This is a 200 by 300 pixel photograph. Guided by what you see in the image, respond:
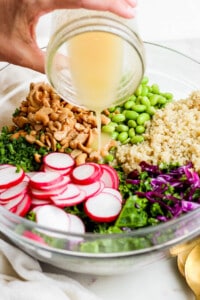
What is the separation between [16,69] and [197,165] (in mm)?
1020

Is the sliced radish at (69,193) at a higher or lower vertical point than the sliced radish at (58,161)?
higher

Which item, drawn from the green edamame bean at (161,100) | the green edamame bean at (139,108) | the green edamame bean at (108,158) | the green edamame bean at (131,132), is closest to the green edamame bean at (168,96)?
the green edamame bean at (161,100)

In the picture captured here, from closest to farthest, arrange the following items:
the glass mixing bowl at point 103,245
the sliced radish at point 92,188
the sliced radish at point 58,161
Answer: the glass mixing bowl at point 103,245 < the sliced radish at point 92,188 < the sliced radish at point 58,161

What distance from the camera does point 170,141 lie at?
252 cm

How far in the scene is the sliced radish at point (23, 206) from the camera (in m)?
2.20

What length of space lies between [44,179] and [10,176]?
152 millimetres

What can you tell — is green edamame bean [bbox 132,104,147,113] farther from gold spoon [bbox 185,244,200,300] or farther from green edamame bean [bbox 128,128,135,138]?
gold spoon [bbox 185,244,200,300]

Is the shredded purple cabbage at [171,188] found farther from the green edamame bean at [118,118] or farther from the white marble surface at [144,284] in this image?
the green edamame bean at [118,118]

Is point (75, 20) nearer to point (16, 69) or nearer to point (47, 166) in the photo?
point (47, 166)

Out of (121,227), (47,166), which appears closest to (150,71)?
(47,166)

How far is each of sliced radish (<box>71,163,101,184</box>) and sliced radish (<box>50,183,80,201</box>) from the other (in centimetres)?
4

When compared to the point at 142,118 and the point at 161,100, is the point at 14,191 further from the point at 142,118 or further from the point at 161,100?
the point at 161,100

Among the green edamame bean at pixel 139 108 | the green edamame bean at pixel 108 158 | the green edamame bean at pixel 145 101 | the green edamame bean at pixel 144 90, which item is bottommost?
the green edamame bean at pixel 108 158

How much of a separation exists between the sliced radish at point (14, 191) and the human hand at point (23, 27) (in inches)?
19.8
